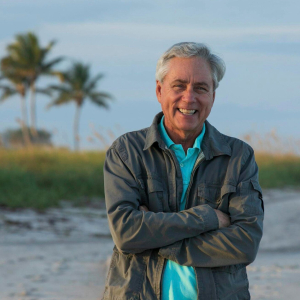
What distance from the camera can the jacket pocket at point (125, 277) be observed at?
197 centimetres

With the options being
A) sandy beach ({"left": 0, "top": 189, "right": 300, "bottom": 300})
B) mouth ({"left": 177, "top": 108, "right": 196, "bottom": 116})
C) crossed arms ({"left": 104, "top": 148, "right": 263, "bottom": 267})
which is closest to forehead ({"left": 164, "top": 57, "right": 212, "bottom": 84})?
mouth ({"left": 177, "top": 108, "right": 196, "bottom": 116})

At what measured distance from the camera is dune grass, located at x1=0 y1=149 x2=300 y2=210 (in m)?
11.1

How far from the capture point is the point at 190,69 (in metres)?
2.02

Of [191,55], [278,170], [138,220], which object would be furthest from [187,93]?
[278,170]

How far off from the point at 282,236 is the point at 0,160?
849 cm

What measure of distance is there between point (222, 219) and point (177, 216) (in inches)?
7.2

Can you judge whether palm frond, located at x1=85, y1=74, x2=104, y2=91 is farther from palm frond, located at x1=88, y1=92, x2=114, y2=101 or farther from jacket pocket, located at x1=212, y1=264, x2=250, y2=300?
jacket pocket, located at x1=212, y1=264, x2=250, y2=300

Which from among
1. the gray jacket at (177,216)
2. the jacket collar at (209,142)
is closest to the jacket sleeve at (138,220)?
the gray jacket at (177,216)

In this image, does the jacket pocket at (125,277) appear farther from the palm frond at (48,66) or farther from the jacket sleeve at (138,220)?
the palm frond at (48,66)

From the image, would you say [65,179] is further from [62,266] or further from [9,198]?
[62,266]

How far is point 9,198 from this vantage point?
10.7 m

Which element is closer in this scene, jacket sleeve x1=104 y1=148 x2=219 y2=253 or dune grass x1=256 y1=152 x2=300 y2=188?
jacket sleeve x1=104 y1=148 x2=219 y2=253

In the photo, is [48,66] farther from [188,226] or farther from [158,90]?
[188,226]

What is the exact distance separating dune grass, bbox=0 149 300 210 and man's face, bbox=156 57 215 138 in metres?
8.73
